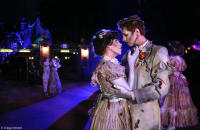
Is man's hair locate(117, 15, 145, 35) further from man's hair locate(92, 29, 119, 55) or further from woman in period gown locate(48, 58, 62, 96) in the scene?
woman in period gown locate(48, 58, 62, 96)

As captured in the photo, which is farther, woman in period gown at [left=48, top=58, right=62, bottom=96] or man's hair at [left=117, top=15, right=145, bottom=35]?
woman in period gown at [left=48, top=58, right=62, bottom=96]

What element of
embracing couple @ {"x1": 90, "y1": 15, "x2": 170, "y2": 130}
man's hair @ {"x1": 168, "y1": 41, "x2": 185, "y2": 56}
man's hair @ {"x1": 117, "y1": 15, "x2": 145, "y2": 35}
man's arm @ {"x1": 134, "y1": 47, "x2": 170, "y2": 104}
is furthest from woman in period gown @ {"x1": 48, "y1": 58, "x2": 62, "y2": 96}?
man's arm @ {"x1": 134, "y1": 47, "x2": 170, "y2": 104}

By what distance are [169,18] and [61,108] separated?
1000cm

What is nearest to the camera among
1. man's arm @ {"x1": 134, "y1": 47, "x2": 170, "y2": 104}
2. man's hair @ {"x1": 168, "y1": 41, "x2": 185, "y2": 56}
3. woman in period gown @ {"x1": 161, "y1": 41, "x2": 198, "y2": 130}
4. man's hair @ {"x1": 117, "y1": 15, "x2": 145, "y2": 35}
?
man's arm @ {"x1": 134, "y1": 47, "x2": 170, "y2": 104}

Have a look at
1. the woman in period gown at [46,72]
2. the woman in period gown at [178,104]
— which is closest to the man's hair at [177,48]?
the woman in period gown at [178,104]

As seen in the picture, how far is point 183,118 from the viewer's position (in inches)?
146

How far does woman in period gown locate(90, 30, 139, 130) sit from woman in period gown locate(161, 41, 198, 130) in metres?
2.45

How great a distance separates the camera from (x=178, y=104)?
377 centimetres

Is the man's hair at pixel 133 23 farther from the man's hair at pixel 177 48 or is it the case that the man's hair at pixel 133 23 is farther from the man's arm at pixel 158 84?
the man's hair at pixel 177 48

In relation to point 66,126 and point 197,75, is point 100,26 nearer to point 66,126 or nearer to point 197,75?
point 197,75

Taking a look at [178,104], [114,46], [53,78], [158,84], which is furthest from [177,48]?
[53,78]

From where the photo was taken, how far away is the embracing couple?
4.46ft

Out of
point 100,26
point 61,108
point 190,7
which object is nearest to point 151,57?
point 61,108

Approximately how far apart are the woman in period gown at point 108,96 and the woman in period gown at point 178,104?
8.04ft
